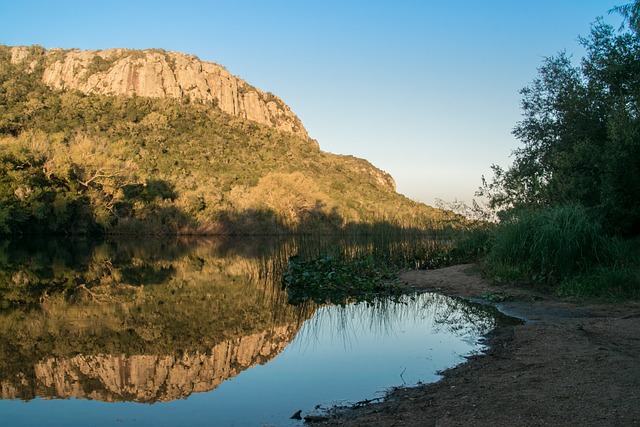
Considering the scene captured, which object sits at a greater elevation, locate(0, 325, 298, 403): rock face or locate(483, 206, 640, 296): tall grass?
locate(483, 206, 640, 296): tall grass

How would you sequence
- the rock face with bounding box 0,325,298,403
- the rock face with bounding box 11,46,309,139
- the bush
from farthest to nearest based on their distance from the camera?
the rock face with bounding box 11,46,309,139, the bush, the rock face with bounding box 0,325,298,403

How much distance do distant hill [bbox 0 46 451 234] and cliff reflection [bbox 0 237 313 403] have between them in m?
7.39

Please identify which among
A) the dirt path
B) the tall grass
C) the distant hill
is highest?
the distant hill

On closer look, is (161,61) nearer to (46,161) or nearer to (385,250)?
(46,161)

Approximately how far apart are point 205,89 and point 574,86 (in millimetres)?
82792

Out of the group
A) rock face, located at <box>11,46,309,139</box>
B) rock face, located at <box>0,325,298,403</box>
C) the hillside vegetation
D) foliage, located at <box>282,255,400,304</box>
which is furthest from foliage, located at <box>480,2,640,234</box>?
rock face, located at <box>11,46,309,139</box>

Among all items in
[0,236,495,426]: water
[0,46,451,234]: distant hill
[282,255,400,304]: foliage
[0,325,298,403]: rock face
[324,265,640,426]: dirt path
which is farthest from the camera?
[0,46,451,234]: distant hill

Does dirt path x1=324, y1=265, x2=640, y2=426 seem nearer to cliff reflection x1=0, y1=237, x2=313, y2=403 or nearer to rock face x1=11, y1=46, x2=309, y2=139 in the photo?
cliff reflection x1=0, y1=237, x2=313, y2=403

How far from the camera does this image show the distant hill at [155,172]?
33.8 metres

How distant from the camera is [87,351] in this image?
20.4ft

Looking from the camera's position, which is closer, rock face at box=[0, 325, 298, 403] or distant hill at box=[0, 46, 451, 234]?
rock face at box=[0, 325, 298, 403]

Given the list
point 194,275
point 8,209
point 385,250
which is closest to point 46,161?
point 8,209

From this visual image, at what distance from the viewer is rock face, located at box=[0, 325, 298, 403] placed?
480 cm

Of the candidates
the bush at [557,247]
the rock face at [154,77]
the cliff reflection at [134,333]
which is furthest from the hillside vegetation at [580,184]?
the rock face at [154,77]
